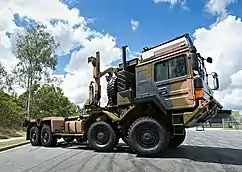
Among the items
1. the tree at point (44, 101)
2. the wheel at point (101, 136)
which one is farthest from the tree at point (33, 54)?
the wheel at point (101, 136)

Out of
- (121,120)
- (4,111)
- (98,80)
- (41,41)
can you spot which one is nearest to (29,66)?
(41,41)

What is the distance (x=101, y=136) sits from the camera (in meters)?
12.3

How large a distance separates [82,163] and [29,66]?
2682 cm

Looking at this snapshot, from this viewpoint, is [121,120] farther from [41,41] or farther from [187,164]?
[41,41]

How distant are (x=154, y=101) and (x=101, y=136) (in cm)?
311

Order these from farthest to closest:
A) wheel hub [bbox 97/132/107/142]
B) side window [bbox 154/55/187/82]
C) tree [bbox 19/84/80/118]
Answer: tree [bbox 19/84/80/118]
wheel hub [bbox 97/132/107/142]
side window [bbox 154/55/187/82]

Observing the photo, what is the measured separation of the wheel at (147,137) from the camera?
10117 mm

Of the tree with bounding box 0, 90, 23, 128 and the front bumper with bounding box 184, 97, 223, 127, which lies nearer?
the front bumper with bounding box 184, 97, 223, 127

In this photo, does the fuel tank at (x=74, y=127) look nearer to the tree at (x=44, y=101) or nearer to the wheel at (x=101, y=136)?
the wheel at (x=101, y=136)

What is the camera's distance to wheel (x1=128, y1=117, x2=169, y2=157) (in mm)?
10117

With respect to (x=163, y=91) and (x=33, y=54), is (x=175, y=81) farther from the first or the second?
(x=33, y=54)

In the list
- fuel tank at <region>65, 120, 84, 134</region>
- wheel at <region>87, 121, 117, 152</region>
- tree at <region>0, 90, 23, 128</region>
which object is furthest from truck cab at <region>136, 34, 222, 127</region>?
tree at <region>0, 90, 23, 128</region>

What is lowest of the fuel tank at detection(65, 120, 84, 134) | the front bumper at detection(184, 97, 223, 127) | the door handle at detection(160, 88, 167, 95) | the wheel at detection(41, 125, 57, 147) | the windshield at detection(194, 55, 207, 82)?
the wheel at detection(41, 125, 57, 147)

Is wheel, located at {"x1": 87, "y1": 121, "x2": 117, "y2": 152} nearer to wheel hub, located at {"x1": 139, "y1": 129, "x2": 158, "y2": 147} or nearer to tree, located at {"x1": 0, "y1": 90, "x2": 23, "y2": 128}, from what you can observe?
wheel hub, located at {"x1": 139, "y1": 129, "x2": 158, "y2": 147}
